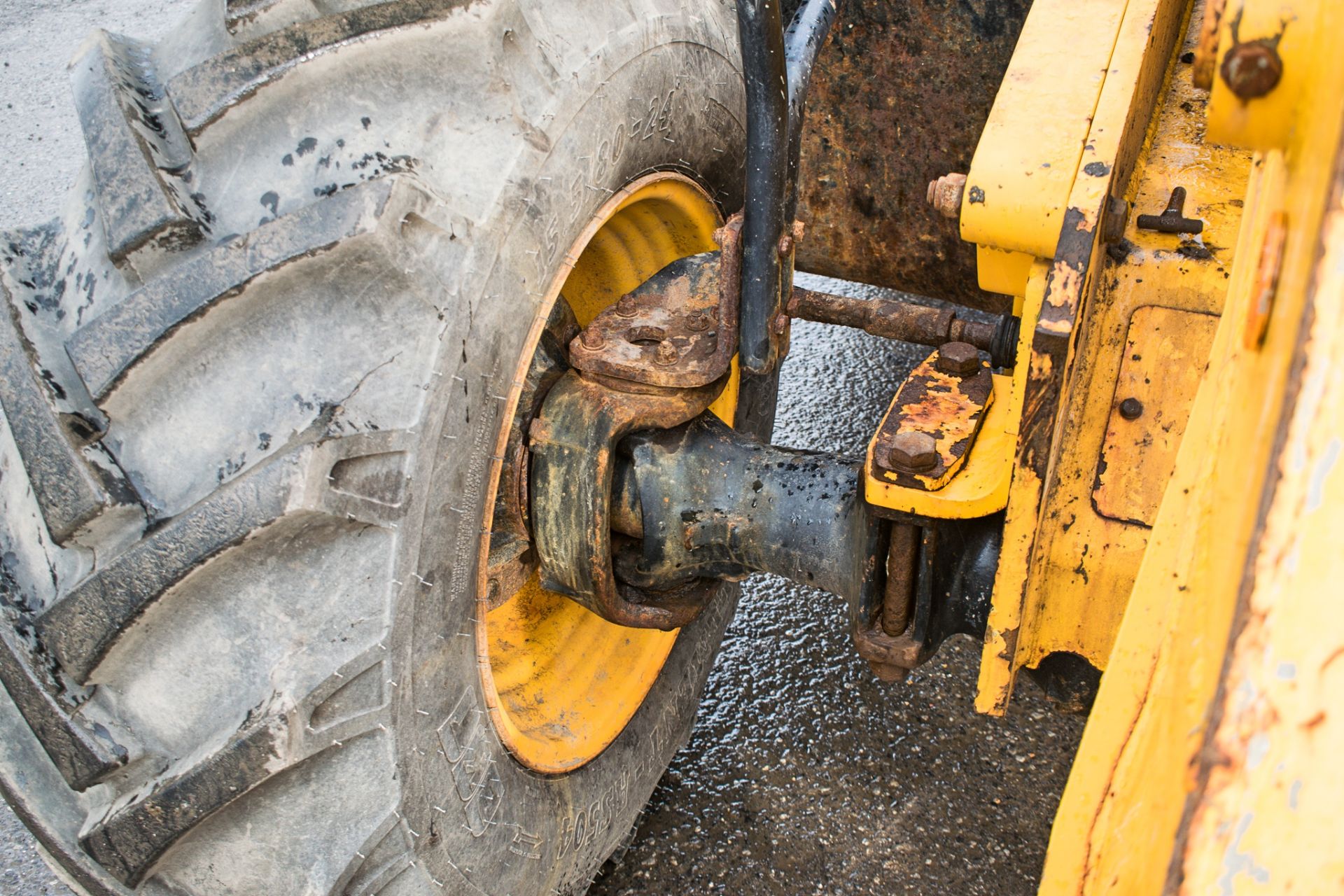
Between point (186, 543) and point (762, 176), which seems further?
point (762, 176)

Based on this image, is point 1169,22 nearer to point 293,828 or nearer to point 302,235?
point 302,235

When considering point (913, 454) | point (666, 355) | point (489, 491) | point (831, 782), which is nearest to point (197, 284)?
point (489, 491)

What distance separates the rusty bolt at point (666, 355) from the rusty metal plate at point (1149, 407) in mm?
443

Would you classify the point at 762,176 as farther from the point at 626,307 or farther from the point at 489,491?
the point at 489,491

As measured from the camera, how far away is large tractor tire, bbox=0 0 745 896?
2.64 feet

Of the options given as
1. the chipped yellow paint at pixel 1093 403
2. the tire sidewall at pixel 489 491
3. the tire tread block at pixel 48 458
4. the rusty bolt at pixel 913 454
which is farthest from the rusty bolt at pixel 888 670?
the tire tread block at pixel 48 458

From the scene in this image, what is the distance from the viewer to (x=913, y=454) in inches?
39.8

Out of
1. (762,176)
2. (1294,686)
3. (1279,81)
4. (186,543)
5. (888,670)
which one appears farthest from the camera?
(888,670)

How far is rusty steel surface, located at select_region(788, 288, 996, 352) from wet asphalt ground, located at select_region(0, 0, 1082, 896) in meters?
0.69

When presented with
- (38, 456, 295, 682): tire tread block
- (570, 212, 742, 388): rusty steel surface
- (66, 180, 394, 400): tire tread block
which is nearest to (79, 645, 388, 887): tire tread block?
(38, 456, 295, 682): tire tread block

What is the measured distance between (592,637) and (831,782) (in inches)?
20.4

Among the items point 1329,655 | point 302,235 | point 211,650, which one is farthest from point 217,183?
point 1329,655

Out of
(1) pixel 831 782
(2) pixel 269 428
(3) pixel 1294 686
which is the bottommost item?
(1) pixel 831 782

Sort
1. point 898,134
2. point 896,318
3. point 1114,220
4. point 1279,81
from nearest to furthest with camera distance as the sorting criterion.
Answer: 1. point 1279,81
2. point 1114,220
3. point 896,318
4. point 898,134
